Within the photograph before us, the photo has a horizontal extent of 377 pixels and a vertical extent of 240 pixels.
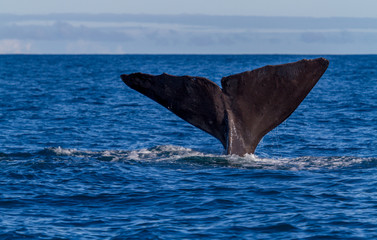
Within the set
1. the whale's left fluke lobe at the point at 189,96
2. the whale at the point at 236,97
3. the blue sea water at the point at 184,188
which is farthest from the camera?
the whale's left fluke lobe at the point at 189,96

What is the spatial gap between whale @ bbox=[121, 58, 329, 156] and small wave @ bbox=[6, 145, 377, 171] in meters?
0.94

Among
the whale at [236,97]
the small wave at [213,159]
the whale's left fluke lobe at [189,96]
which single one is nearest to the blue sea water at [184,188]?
the small wave at [213,159]

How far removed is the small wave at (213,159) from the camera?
12666mm

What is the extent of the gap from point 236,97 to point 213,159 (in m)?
2.19

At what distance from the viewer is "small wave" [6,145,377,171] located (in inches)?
499

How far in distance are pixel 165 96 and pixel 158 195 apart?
1.77 metres

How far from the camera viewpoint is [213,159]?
517 inches

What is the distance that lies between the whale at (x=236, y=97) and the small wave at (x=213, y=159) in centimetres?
94

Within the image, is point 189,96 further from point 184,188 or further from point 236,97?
point 184,188

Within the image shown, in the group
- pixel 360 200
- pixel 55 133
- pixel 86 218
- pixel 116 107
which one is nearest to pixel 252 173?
pixel 360 200

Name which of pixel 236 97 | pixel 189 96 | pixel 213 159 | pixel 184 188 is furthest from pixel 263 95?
pixel 213 159

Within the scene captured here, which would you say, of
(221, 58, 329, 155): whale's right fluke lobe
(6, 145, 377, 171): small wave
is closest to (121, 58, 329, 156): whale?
(221, 58, 329, 155): whale's right fluke lobe

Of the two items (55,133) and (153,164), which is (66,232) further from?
(55,133)

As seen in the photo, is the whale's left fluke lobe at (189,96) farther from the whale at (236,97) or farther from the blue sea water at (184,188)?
the blue sea water at (184,188)
